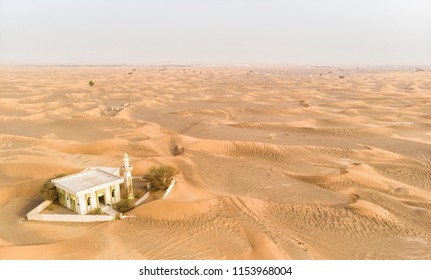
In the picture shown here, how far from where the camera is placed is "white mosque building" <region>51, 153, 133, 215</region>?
12.0m

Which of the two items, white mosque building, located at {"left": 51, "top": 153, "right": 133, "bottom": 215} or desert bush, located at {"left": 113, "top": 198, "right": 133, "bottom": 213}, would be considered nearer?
white mosque building, located at {"left": 51, "top": 153, "right": 133, "bottom": 215}

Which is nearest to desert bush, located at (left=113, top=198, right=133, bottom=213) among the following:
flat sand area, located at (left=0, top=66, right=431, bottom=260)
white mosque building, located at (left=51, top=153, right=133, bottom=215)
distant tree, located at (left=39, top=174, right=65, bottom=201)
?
flat sand area, located at (left=0, top=66, right=431, bottom=260)

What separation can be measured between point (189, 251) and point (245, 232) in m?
2.24

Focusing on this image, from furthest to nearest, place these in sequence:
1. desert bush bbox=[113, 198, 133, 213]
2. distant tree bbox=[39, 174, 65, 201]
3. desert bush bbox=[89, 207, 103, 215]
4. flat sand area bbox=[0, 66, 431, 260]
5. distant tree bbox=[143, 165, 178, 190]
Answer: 1. distant tree bbox=[143, 165, 178, 190]
2. distant tree bbox=[39, 174, 65, 201]
3. desert bush bbox=[113, 198, 133, 213]
4. desert bush bbox=[89, 207, 103, 215]
5. flat sand area bbox=[0, 66, 431, 260]

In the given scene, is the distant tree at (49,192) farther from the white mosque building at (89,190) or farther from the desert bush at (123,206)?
the desert bush at (123,206)

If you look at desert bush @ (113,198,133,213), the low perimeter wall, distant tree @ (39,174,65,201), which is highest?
distant tree @ (39,174,65,201)

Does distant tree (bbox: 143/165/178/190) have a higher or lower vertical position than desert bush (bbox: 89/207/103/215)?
higher

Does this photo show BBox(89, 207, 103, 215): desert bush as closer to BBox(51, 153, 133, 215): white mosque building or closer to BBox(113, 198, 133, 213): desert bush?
BBox(51, 153, 133, 215): white mosque building

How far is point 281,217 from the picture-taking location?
1238 cm

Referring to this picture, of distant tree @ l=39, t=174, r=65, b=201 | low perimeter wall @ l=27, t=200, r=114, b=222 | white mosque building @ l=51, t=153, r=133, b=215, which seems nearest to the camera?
low perimeter wall @ l=27, t=200, r=114, b=222

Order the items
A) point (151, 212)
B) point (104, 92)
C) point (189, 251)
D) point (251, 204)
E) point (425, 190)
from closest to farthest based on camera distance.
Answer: point (189, 251) → point (151, 212) → point (251, 204) → point (425, 190) → point (104, 92)

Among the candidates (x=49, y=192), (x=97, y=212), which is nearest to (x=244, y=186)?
(x=97, y=212)

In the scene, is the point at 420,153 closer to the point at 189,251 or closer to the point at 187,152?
the point at 187,152
